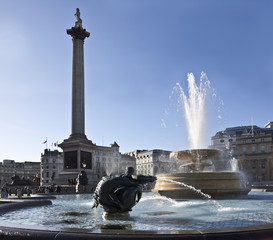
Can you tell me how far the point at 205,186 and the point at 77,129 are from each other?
34.0 meters

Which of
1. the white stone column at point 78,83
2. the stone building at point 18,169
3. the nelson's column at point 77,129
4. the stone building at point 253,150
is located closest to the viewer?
the nelson's column at point 77,129

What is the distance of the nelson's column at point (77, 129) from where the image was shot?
142ft

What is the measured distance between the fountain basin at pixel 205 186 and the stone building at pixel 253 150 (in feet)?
235

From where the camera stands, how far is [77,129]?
46.5 metres

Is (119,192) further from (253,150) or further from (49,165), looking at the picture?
(49,165)

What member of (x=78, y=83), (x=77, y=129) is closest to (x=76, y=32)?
(x=78, y=83)

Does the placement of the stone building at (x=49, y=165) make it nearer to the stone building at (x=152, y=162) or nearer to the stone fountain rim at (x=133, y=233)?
the stone building at (x=152, y=162)

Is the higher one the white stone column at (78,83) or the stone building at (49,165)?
the white stone column at (78,83)

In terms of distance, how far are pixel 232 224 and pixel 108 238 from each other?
3.22m

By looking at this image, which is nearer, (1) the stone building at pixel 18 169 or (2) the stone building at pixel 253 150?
(2) the stone building at pixel 253 150

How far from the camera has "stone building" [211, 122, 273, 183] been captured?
3223 inches

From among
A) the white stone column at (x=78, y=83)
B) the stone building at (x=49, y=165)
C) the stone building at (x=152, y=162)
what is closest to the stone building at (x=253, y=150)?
the stone building at (x=152, y=162)

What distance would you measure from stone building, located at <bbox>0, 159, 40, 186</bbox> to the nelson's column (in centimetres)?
9374

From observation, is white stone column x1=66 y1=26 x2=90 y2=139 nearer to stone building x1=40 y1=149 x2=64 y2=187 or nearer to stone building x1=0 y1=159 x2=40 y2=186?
stone building x1=40 y1=149 x2=64 y2=187
